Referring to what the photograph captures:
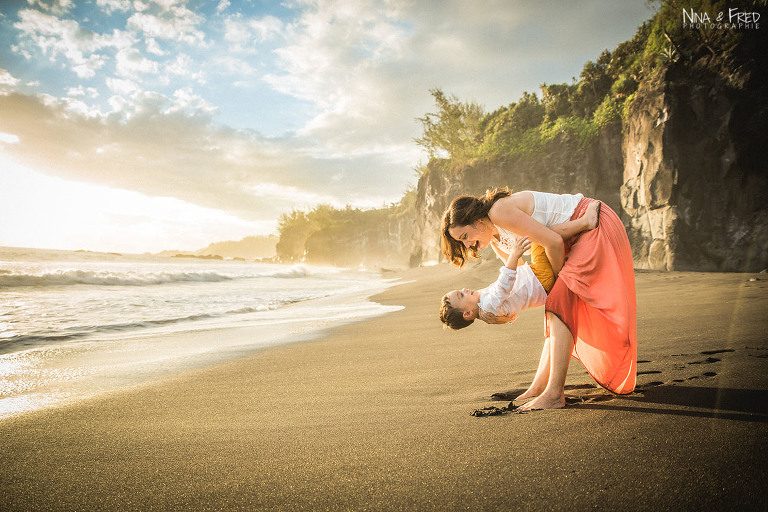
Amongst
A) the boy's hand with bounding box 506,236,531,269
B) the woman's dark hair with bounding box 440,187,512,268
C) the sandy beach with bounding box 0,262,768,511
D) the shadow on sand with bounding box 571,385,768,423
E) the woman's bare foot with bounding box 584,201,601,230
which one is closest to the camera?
the sandy beach with bounding box 0,262,768,511

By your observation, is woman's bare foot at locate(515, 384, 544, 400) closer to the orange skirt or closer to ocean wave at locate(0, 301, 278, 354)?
the orange skirt

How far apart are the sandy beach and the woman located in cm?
18

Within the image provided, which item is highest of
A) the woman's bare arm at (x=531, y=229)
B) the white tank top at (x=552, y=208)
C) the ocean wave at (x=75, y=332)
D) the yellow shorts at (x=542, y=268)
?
the white tank top at (x=552, y=208)

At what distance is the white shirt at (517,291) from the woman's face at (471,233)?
352mm

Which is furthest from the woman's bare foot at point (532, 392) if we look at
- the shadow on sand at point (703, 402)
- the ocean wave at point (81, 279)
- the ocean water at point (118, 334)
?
the ocean wave at point (81, 279)

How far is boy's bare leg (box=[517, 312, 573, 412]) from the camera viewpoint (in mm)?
1884

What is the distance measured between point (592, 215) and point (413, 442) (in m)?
1.60

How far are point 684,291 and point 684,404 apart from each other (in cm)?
584

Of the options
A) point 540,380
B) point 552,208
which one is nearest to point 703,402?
point 540,380

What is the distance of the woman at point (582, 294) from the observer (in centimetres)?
186

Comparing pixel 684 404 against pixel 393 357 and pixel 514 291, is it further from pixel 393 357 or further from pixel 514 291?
pixel 393 357

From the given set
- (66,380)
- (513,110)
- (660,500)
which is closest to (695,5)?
(513,110)

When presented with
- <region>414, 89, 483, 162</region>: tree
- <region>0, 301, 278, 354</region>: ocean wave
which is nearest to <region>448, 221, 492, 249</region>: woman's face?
<region>0, 301, 278, 354</region>: ocean wave

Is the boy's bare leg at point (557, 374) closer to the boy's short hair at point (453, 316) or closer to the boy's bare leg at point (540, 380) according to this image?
the boy's bare leg at point (540, 380)
